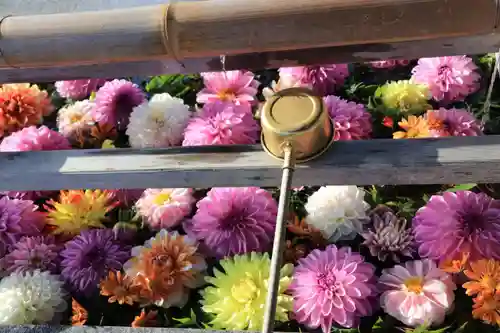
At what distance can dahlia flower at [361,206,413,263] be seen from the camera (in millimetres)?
1214

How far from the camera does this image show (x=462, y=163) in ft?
3.18

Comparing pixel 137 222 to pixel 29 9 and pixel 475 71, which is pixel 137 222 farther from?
pixel 475 71

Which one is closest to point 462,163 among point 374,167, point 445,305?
point 374,167

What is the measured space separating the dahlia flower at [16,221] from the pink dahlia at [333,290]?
601 millimetres

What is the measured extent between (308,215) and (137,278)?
13.9 inches

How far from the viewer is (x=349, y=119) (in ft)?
4.57

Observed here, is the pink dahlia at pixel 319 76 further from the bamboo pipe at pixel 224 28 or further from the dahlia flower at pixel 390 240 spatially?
the bamboo pipe at pixel 224 28

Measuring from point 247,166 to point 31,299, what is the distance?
0.52m

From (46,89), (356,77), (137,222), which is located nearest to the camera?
(137,222)

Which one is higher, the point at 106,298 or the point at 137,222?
the point at 137,222

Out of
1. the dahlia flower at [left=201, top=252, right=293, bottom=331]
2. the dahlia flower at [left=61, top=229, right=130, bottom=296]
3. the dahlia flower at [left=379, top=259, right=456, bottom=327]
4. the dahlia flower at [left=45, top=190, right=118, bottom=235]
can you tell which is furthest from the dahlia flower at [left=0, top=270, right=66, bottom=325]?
the dahlia flower at [left=379, top=259, right=456, bottom=327]

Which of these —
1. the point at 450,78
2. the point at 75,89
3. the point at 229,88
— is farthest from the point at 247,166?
the point at 75,89

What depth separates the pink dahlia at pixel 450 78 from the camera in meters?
1.47

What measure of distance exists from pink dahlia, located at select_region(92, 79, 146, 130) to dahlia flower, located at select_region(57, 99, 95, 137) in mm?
25
